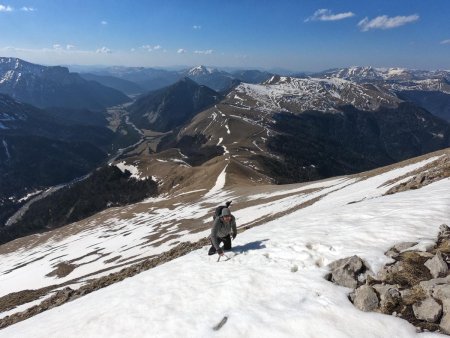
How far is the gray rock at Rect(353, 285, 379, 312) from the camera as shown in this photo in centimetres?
1128

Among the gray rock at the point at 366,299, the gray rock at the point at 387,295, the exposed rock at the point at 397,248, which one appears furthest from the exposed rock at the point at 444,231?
the gray rock at the point at 366,299

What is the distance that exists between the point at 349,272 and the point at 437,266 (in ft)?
9.11

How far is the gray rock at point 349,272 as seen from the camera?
41.7 feet

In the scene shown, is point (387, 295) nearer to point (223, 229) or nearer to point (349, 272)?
point (349, 272)

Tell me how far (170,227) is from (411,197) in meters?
51.8

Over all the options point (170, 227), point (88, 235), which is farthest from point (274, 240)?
point (88, 235)

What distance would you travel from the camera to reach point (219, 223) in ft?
61.3

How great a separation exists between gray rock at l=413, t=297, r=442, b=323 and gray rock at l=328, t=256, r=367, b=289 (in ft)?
7.31

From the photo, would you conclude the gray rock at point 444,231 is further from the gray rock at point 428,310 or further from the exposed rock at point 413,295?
the gray rock at point 428,310

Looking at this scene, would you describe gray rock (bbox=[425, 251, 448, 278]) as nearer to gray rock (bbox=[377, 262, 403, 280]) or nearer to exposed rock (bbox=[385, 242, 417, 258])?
gray rock (bbox=[377, 262, 403, 280])

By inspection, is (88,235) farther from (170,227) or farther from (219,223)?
(219,223)

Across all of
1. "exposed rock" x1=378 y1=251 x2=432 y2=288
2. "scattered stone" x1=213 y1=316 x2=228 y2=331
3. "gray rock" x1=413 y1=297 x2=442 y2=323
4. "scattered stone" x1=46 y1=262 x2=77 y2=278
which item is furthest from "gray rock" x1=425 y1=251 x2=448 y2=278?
"scattered stone" x1=46 y1=262 x2=77 y2=278

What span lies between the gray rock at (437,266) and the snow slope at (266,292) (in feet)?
5.06

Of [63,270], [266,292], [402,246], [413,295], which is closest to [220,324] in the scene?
[266,292]
